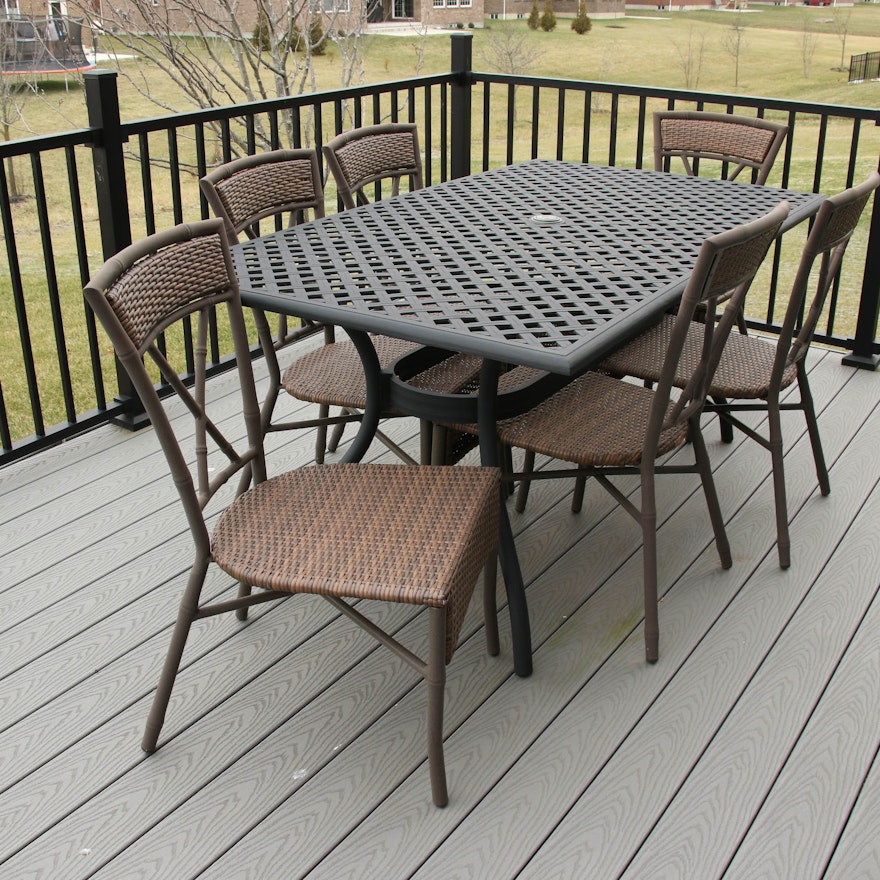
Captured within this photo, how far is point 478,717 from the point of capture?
89.0 inches

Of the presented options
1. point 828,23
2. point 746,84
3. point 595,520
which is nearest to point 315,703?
point 595,520

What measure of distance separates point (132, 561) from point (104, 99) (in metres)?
1.44

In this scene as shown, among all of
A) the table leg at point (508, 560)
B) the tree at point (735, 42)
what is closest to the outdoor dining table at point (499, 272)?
the table leg at point (508, 560)

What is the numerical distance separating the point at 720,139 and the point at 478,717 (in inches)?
98.3

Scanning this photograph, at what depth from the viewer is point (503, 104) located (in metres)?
21.6

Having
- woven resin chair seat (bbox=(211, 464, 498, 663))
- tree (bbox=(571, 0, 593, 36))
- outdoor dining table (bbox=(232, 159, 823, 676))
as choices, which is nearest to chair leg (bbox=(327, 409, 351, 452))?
outdoor dining table (bbox=(232, 159, 823, 676))

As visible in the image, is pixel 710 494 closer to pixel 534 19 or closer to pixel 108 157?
pixel 108 157

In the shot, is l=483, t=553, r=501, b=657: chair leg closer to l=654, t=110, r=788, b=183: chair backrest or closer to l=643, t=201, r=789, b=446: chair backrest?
l=643, t=201, r=789, b=446: chair backrest

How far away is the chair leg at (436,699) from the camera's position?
76.0 inches

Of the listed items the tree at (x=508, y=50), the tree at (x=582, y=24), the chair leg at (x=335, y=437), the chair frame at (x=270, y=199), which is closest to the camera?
the chair frame at (x=270, y=199)

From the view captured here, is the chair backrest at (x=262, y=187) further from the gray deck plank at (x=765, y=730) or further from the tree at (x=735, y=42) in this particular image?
the tree at (x=735, y=42)

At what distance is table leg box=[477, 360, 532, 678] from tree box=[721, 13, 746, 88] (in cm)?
2291

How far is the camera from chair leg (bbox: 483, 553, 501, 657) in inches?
91.6

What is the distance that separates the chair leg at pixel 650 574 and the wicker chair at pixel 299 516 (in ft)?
1.20
